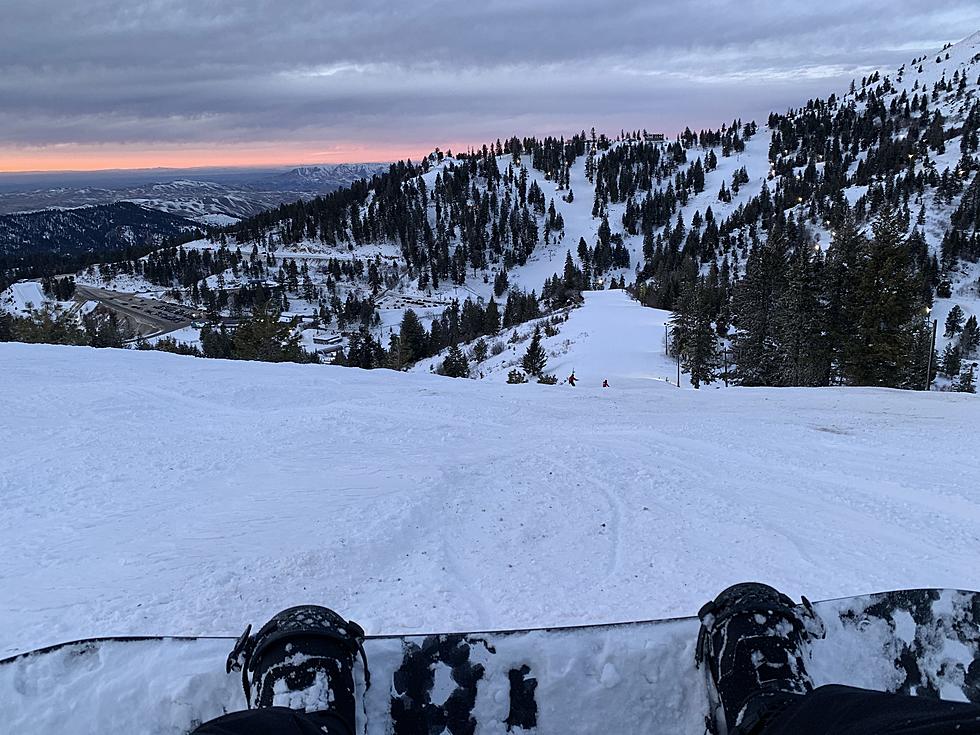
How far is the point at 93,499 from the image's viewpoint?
511cm

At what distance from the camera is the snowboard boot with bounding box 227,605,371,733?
7.14 ft

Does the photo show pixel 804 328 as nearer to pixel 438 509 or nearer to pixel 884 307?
pixel 884 307

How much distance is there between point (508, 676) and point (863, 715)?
1.48 m

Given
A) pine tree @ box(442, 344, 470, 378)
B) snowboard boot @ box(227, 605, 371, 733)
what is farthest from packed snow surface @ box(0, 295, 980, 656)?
pine tree @ box(442, 344, 470, 378)

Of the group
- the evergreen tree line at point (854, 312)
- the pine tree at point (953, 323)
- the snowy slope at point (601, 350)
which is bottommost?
the pine tree at point (953, 323)

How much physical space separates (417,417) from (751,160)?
15563cm

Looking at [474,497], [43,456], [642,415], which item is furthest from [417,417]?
[43,456]

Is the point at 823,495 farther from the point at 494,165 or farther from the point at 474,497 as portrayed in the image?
the point at 494,165

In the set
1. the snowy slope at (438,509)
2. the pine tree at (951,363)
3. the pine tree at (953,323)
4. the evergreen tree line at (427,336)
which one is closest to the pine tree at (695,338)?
the evergreen tree line at (427,336)

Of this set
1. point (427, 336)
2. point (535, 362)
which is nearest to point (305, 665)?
point (535, 362)

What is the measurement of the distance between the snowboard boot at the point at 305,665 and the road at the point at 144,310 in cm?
9181

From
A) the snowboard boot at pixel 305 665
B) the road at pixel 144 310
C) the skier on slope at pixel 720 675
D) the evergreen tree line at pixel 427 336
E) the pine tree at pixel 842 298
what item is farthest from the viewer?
the road at pixel 144 310

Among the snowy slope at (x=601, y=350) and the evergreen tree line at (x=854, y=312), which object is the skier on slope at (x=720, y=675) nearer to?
the snowy slope at (x=601, y=350)

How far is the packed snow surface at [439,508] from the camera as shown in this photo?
371 centimetres
